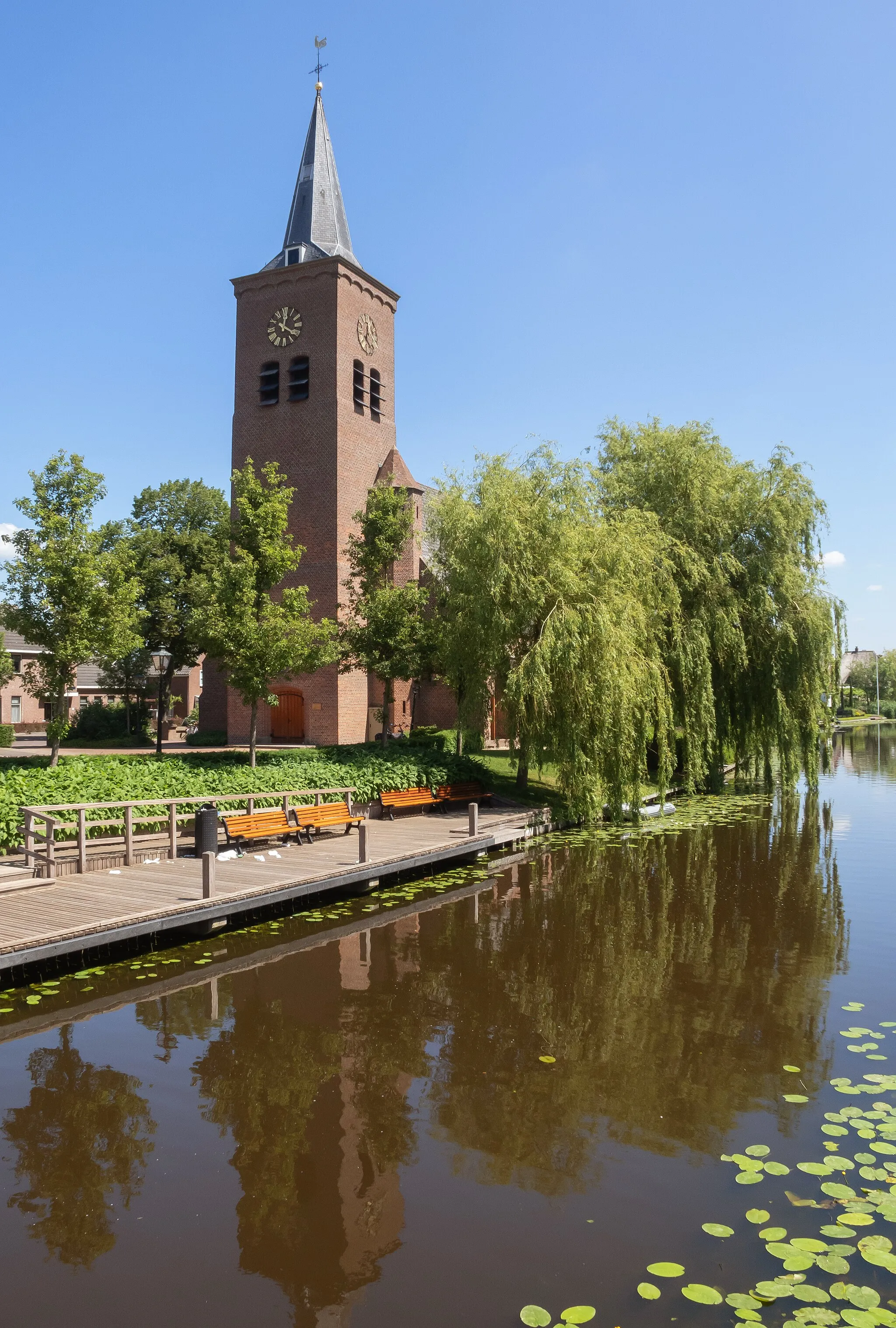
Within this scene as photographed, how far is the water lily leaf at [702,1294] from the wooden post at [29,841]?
1002 cm

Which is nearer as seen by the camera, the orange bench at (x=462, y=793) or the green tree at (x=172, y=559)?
the orange bench at (x=462, y=793)

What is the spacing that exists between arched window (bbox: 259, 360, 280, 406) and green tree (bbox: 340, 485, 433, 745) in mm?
11687

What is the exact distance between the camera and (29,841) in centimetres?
1237

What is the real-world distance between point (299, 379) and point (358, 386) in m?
2.21

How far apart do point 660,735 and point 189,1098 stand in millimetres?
15106

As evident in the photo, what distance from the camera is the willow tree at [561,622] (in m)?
18.5

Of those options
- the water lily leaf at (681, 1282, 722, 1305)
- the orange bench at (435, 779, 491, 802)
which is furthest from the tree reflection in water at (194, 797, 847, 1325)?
the orange bench at (435, 779, 491, 802)

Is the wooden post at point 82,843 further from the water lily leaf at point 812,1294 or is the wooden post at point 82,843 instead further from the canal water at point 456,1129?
the water lily leaf at point 812,1294

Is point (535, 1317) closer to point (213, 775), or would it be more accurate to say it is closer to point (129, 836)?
point (129, 836)

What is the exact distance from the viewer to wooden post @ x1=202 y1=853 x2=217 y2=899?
10875 millimetres

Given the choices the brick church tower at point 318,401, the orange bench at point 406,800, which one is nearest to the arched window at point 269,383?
the brick church tower at point 318,401

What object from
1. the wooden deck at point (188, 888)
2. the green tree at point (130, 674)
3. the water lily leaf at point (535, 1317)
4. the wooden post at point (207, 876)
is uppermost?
the green tree at point (130, 674)

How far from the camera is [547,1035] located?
25.4 feet

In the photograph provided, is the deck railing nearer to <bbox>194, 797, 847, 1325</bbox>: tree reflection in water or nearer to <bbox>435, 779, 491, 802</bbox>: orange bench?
<bbox>194, 797, 847, 1325</bbox>: tree reflection in water
